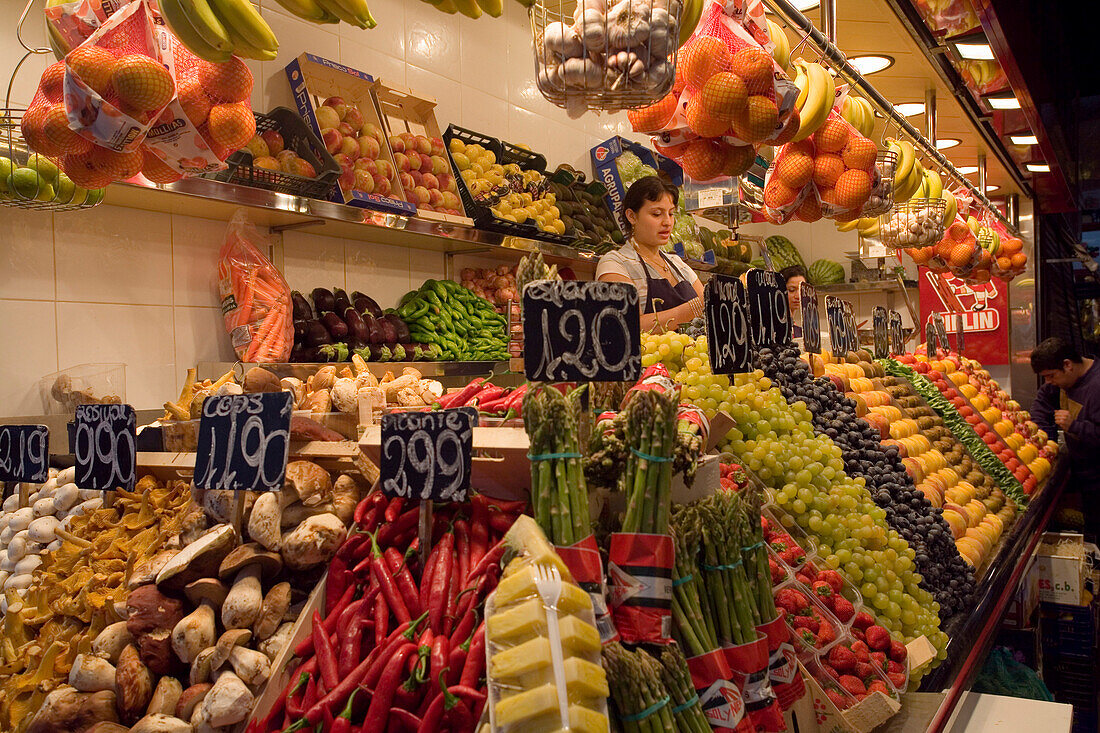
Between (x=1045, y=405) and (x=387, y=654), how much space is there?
7228 millimetres

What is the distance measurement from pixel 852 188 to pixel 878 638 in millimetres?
1756

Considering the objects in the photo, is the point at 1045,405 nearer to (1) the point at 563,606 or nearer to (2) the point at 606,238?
(2) the point at 606,238

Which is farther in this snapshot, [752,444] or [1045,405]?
[1045,405]

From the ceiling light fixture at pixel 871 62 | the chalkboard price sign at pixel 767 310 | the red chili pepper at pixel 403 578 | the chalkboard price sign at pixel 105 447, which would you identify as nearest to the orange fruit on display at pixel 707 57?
the chalkboard price sign at pixel 767 310

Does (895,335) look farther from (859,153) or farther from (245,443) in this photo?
(245,443)

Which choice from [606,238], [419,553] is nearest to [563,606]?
[419,553]

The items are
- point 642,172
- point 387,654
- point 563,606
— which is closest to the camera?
point 563,606

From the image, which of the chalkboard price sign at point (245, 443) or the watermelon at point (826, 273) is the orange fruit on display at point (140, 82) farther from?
the watermelon at point (826, 273)

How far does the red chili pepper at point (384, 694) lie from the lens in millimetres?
1363

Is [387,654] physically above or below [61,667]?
above

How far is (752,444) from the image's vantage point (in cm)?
240

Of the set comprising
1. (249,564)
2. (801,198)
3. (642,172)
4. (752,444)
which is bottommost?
(249,564)

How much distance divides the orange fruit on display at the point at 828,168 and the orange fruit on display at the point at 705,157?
67 centimetres

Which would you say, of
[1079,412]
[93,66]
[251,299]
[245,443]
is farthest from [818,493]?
[1079,412]
